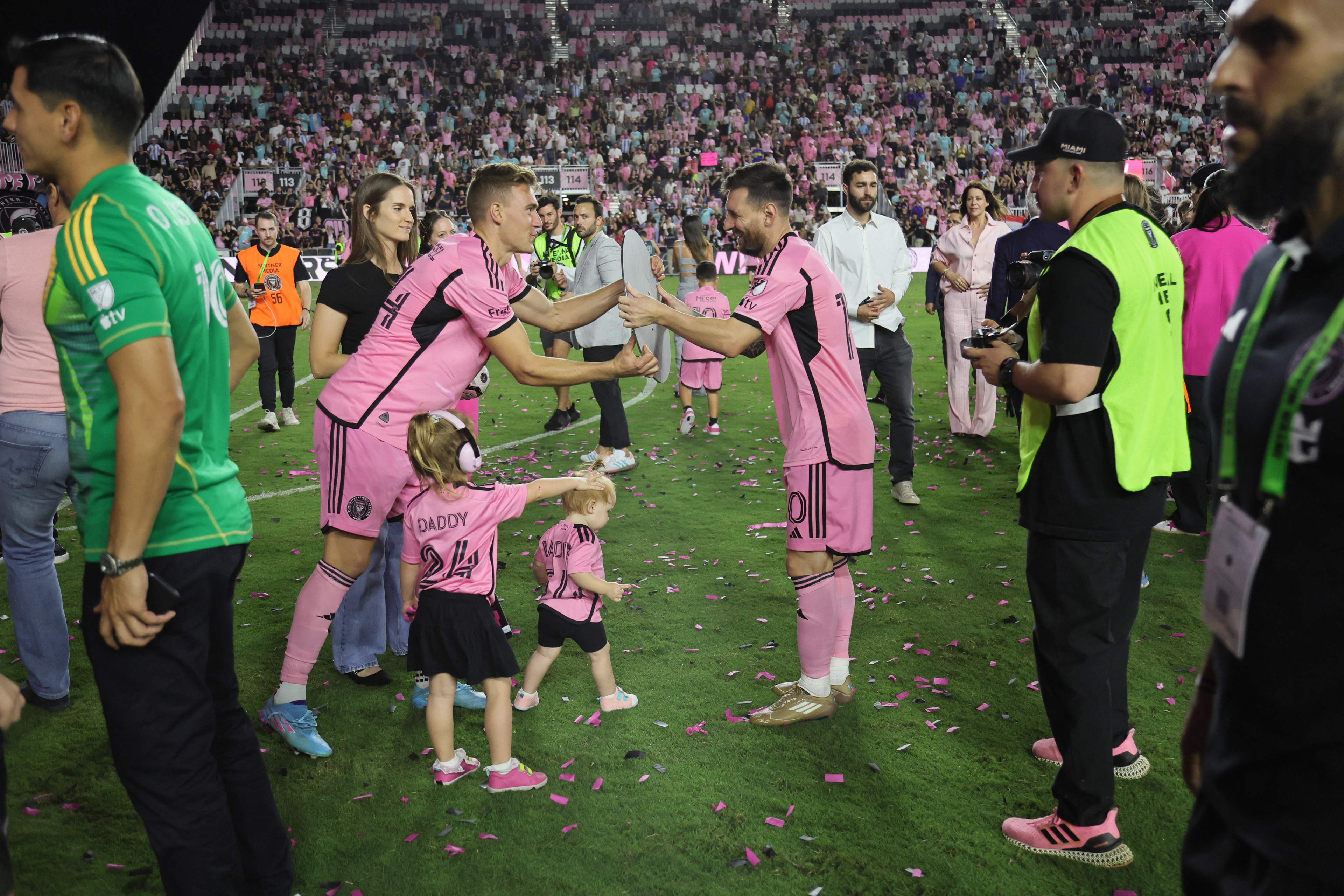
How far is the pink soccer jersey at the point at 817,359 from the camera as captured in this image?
13.1 feet

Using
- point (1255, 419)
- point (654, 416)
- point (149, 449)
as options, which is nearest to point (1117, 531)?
point (1255, 419)

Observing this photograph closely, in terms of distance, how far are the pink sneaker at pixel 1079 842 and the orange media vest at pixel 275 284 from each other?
8.62 meters

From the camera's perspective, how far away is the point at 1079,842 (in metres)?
3.13

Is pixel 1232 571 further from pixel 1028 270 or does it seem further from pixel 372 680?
pixel 372 680

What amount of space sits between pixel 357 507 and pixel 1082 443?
280cm

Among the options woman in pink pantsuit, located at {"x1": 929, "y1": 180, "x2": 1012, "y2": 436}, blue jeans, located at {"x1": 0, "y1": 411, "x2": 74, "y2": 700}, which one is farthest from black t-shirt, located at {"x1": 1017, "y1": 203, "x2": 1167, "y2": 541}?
woman in pink pantsuit, located at {"x1": 929, "y1": 180, "x2": 1012, "y2": 436}

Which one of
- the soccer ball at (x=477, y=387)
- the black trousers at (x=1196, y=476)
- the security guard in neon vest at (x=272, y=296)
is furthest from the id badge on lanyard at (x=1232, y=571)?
the security guard in neon vest at (x=272, y=296)

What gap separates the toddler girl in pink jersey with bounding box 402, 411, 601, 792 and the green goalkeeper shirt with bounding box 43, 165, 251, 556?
41.8 inches

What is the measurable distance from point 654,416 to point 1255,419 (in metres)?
9.48

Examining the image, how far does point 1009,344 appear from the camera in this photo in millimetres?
3287

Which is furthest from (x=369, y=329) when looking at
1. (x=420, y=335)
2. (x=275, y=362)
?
(x=275, y=362)

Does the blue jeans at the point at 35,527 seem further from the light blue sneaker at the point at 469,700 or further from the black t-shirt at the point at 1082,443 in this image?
the black t-shirt at the point at 1082,443

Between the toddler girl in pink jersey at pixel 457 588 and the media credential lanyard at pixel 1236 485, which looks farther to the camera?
the toddler girl in pink jersey at pixel 457 588

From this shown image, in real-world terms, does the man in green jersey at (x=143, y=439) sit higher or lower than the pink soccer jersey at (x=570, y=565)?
higher
